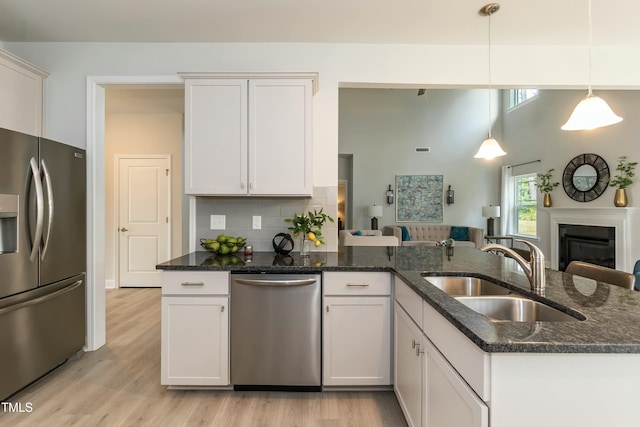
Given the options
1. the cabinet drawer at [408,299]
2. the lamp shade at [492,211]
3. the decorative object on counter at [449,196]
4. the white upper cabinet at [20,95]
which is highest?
the white upper cabinet at [20,95]

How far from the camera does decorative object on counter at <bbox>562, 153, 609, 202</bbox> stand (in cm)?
524

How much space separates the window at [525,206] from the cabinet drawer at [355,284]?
250 inches

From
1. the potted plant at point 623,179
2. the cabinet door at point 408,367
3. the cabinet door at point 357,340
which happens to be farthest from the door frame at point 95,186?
the potted plant at point 623,179

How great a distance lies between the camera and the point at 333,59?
2.83m

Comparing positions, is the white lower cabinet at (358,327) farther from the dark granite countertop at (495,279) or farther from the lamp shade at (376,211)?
the lamp shade at (376,211)

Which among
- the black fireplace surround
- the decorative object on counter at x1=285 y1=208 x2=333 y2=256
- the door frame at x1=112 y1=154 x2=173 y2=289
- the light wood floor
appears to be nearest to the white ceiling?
the decorative object on counter at x1=285 y1=208 x2=333 y2=256

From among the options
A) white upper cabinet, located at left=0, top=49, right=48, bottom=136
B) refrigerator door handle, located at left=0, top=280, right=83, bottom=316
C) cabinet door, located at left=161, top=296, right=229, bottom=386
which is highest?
white upper cabinet, located at left=0, top=49, right=48, bottom=136

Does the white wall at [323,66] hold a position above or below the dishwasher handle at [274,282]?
above

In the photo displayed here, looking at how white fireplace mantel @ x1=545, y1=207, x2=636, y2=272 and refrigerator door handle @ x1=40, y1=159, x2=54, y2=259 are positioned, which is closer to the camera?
refrigerator door handle @ x1=40, y1=159, x2=54, y2=259

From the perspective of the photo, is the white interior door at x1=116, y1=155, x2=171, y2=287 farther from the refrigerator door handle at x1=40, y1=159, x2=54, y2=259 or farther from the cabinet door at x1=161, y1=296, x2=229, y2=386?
the cabinet door at x1=161, y1=296, x2=229, y2=386

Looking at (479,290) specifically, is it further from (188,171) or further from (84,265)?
(84,265)

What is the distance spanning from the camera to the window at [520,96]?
22.9 ft

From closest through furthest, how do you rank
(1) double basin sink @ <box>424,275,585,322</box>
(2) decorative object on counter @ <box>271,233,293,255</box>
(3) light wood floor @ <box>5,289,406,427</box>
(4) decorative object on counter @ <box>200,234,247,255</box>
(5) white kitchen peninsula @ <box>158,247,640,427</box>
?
1. (5) white kitchen peninsula @ <box>158,247,640,427</box>
2. (1) double basin sink @ <box>424,275,585,322</box>
3. (3) light wood floor @ <box>5,289,406,427</box>
4. (4) decorative object on counter @ <box>200,234,247,255</box>
5. (2) decorative object on counter @ <box>271,233,293,255</box>

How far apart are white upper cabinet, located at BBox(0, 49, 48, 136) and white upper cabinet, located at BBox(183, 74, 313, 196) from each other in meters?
1.33
